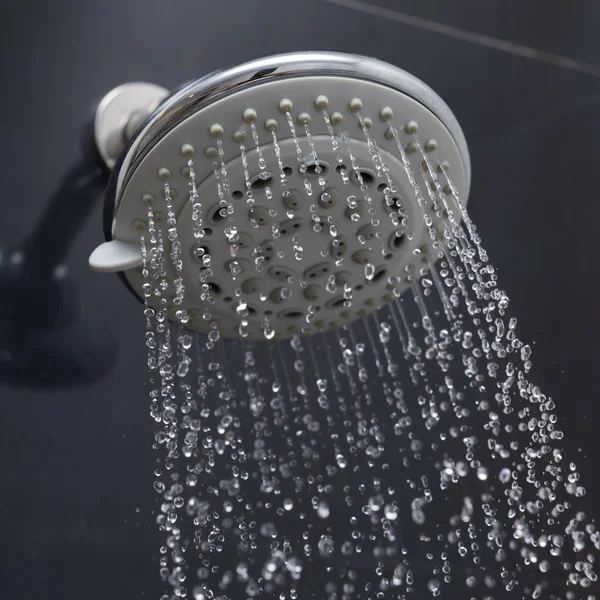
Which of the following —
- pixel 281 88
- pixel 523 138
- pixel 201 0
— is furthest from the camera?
pixel 523 138

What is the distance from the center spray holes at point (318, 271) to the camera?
2.07ft

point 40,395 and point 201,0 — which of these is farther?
point 201,0

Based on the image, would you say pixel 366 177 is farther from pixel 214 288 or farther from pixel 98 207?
pixel 98 207

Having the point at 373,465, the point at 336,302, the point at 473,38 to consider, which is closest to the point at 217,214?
the point at 336,302

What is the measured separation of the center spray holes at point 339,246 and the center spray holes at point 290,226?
0.03 m

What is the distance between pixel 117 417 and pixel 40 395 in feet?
0.26

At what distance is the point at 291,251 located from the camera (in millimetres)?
618

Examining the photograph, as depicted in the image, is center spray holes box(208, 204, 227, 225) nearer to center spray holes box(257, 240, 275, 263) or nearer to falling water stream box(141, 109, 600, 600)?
center spray holes box(257, 240, 275, 263)

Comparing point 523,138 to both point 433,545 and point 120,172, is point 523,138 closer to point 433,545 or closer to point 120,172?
point 433,545

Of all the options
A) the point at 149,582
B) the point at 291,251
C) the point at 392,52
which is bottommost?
the point at 149,582

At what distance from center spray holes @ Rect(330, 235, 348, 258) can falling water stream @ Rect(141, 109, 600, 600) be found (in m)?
0.16

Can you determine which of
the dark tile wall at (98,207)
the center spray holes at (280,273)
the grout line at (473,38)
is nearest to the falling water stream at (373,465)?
the dark tile wall at (98,207)

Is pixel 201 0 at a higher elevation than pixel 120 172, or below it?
higher

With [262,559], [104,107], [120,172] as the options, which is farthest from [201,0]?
[262,559]
